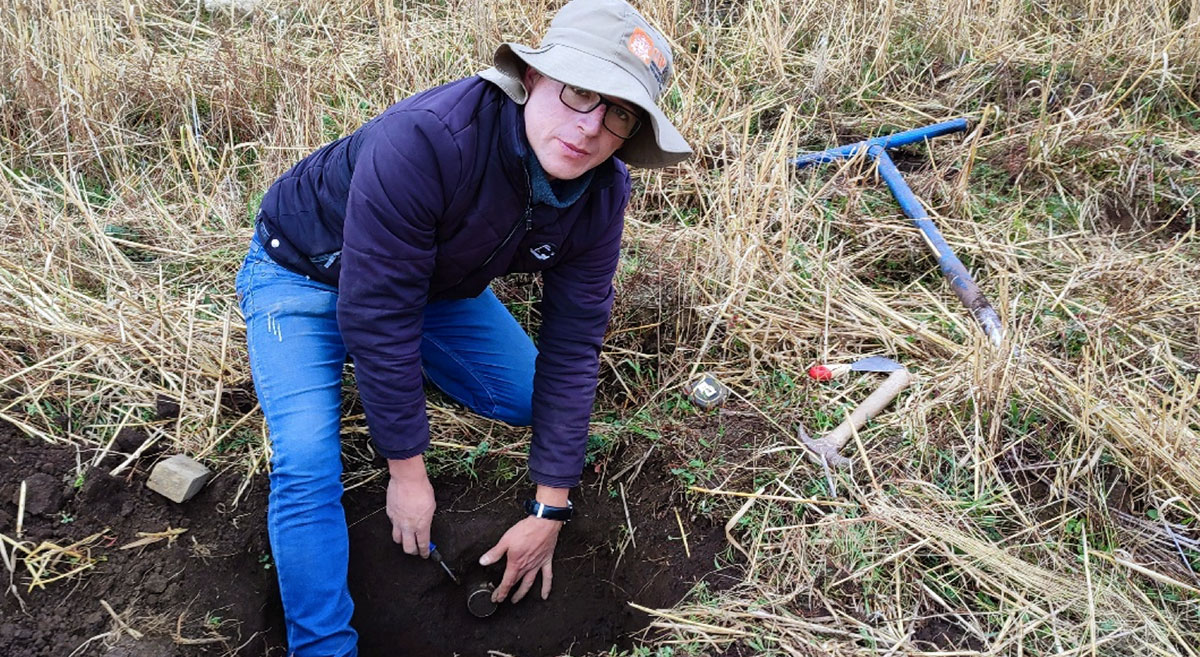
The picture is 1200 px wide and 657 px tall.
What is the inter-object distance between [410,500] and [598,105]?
0.91 meters

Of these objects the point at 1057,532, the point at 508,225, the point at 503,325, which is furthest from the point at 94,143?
the point at 1057,532

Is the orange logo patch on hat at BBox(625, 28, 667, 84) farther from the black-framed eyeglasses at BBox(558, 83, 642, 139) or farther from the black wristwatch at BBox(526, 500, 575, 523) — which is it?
the black wristwatch at BBox(526, 500, 575, 523)

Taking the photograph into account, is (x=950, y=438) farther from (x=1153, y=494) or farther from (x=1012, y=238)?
(x=1012, y=238)

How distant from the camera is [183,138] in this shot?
10.1 ft

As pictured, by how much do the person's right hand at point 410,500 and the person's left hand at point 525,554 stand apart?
20cm

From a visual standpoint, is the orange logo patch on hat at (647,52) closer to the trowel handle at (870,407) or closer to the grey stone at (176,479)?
the trowel handle at (870,407)

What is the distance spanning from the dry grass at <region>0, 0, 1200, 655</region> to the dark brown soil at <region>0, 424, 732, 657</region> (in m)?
0.12

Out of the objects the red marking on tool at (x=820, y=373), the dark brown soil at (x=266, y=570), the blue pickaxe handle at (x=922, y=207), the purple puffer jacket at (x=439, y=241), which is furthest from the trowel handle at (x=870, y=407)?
the purple puffer jacket at (x=439, y=241)

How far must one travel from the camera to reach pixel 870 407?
2.31 m

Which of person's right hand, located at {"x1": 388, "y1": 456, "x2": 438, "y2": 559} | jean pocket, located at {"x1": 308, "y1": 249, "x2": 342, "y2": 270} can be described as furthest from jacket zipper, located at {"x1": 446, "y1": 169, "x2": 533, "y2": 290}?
person's right hand, located at {"x1": 388, "y1": 456, "x2": 438, "y2": 559}

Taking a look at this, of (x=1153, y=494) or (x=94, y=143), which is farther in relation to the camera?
(x=94, y=143)

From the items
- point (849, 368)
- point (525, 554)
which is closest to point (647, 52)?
point (525, 554)

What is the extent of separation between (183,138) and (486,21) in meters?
1.24

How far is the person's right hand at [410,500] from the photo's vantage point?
1805 mm
